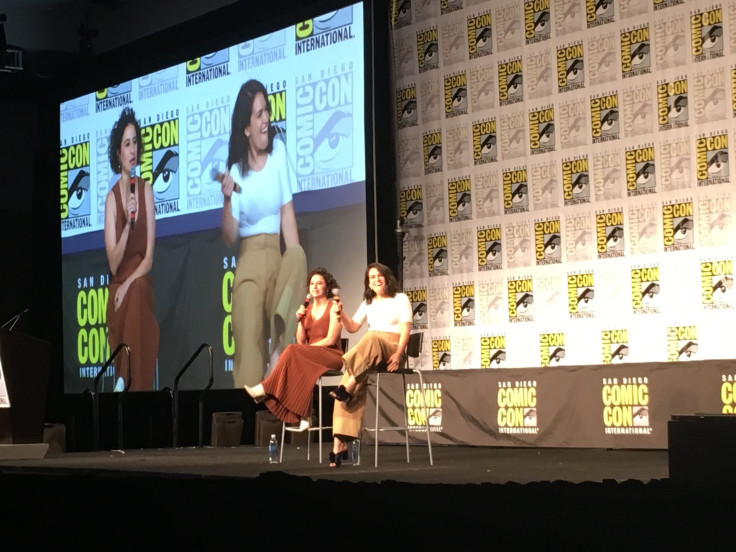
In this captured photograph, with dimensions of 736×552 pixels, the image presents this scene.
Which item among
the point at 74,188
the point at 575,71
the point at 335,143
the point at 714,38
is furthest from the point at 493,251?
the point at 74,188

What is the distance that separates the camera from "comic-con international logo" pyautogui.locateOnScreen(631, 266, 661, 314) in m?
7.27

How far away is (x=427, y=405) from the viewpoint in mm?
8266

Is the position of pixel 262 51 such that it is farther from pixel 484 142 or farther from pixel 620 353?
pixel 620 353

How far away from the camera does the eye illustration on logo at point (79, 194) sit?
11445mm

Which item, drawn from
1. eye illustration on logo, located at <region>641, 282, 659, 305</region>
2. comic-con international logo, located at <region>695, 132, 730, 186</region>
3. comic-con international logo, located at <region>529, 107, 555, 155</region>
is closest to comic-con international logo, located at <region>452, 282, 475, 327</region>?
comic-con international logo, located at <region>529, 107, 555, 155</region>

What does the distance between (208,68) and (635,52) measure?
4.06 m

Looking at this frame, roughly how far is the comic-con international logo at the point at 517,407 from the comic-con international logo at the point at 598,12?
7.67 ft

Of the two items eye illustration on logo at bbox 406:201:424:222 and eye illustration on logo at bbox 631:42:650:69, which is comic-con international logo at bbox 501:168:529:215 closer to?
eye illustration on logo at bbox 406:201:424:222

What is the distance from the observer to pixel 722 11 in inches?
274

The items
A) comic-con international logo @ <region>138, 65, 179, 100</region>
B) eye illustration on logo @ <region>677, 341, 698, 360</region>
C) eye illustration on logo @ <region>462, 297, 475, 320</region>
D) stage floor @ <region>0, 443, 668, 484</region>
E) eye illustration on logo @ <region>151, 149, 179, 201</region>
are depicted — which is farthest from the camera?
comic-con international logo @ <region>138, 65, 179, 100</region>

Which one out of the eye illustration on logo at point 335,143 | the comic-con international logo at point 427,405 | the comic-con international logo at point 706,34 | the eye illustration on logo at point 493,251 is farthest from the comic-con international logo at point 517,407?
the comic-con international logo at point 706,34

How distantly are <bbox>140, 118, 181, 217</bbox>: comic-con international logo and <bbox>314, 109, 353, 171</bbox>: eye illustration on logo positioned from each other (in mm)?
1786

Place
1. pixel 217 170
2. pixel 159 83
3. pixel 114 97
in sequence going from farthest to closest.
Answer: pixel 114 97 < pixel 159 83 < pixel 217 170

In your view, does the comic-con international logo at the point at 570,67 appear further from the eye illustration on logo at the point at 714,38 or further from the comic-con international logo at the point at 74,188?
the comic-con international logo at the point at 74,188
